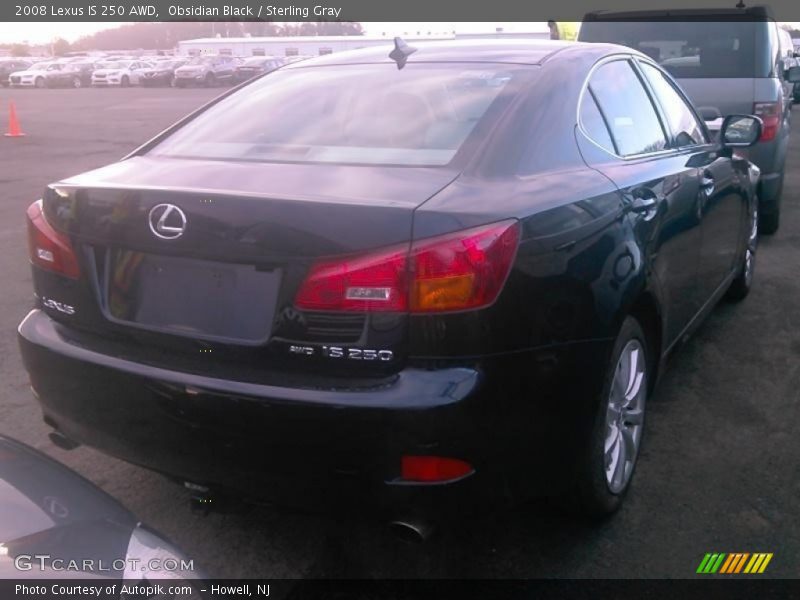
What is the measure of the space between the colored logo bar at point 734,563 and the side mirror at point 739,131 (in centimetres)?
264

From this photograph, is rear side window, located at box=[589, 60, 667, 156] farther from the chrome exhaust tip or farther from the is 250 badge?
the chrome exhaust tip

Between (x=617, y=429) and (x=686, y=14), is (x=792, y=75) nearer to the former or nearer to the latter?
(x=686, y=14)

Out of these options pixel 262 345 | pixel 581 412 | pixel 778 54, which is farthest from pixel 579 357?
pixel 778 54

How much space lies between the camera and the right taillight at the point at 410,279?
2.38 metres

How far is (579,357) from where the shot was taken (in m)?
2.72

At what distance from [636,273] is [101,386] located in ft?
5.86

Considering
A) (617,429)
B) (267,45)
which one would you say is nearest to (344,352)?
(617,429)

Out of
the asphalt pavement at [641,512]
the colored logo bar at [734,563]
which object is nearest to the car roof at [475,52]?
the asphalt pavement at [641,512]

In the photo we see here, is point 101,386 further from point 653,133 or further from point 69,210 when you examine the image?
point 653,133

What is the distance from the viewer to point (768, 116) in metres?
7.27

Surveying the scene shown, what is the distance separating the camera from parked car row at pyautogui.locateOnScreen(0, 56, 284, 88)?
42.5 meters

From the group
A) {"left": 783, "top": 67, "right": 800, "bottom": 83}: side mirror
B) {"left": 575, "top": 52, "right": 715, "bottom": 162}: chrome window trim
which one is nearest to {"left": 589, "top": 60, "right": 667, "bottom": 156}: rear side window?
{"left": 575, "top": 52, "right": 715, "bottom": 162}: chrome window trim

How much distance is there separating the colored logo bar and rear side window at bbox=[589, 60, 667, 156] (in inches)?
59.2

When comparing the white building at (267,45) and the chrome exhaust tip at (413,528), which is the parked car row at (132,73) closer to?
the white building at (267,45)
